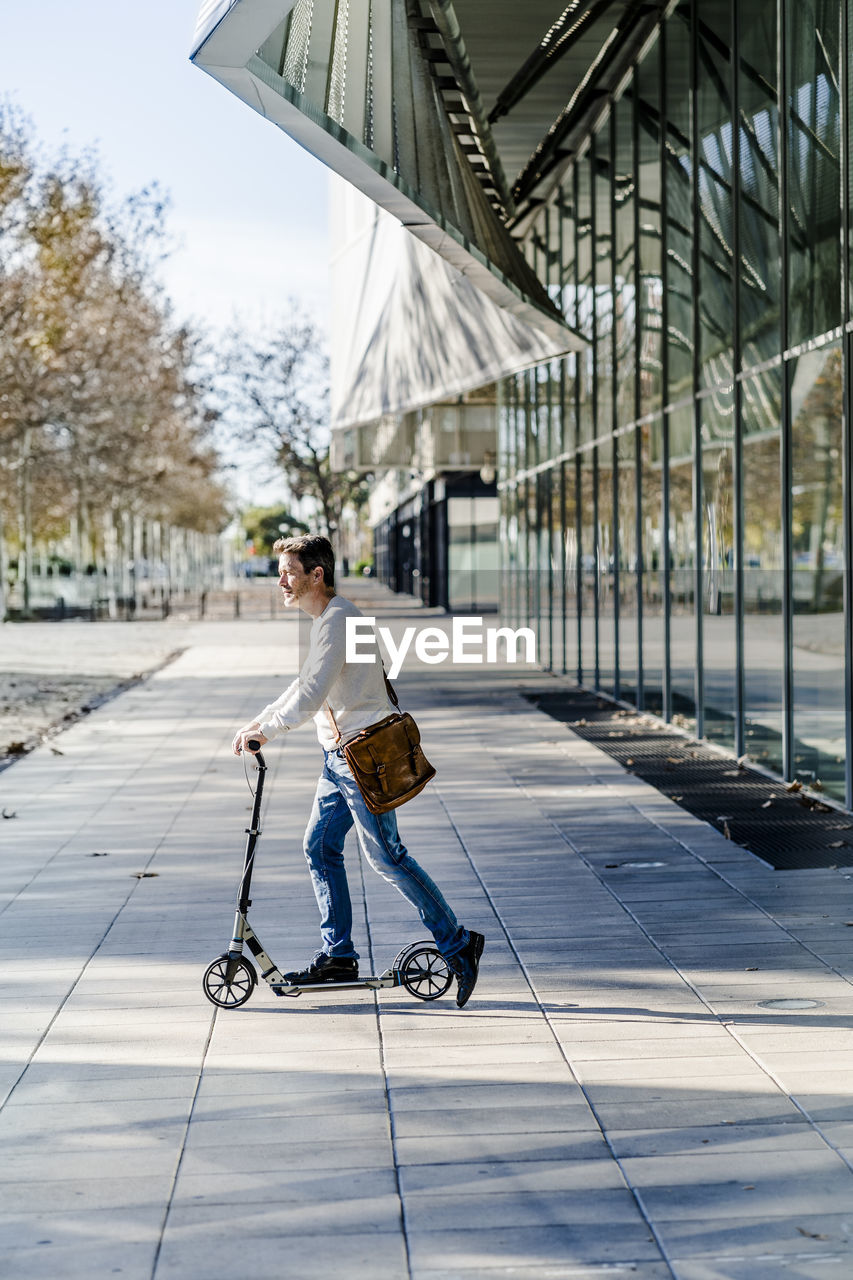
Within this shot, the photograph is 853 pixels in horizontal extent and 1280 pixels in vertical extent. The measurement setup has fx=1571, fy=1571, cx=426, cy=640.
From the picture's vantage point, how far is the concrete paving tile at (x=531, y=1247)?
3.74 m

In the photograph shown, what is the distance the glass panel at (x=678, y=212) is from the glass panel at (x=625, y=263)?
69.8 inches

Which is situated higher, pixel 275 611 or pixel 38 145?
pixel 38 145

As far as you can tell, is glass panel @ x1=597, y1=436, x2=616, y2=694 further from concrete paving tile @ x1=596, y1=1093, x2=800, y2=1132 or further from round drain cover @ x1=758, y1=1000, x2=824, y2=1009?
concrete paving tile @ x1=596, y1=1093, x2=800, y2=1132

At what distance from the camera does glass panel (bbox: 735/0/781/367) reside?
1170 centimetres

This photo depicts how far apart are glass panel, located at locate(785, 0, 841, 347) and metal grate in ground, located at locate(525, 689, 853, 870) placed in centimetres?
324

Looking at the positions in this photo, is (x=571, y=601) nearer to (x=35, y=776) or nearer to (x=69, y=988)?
(x=35, y=776)

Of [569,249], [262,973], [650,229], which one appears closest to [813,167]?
[650,229]

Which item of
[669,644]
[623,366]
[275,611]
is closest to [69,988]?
[669,644]

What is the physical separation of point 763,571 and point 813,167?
3.02m

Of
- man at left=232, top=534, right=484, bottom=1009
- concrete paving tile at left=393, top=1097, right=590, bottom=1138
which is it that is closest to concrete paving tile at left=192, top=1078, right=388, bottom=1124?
concrete paving tile at left=393, top=1097, right=590, bottom=1138

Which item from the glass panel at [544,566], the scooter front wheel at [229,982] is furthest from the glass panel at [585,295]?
the scooter front wheel at [229,982]

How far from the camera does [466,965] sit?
19.4ft

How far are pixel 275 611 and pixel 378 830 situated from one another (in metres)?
46.4

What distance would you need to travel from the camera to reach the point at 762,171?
39.4 feet
